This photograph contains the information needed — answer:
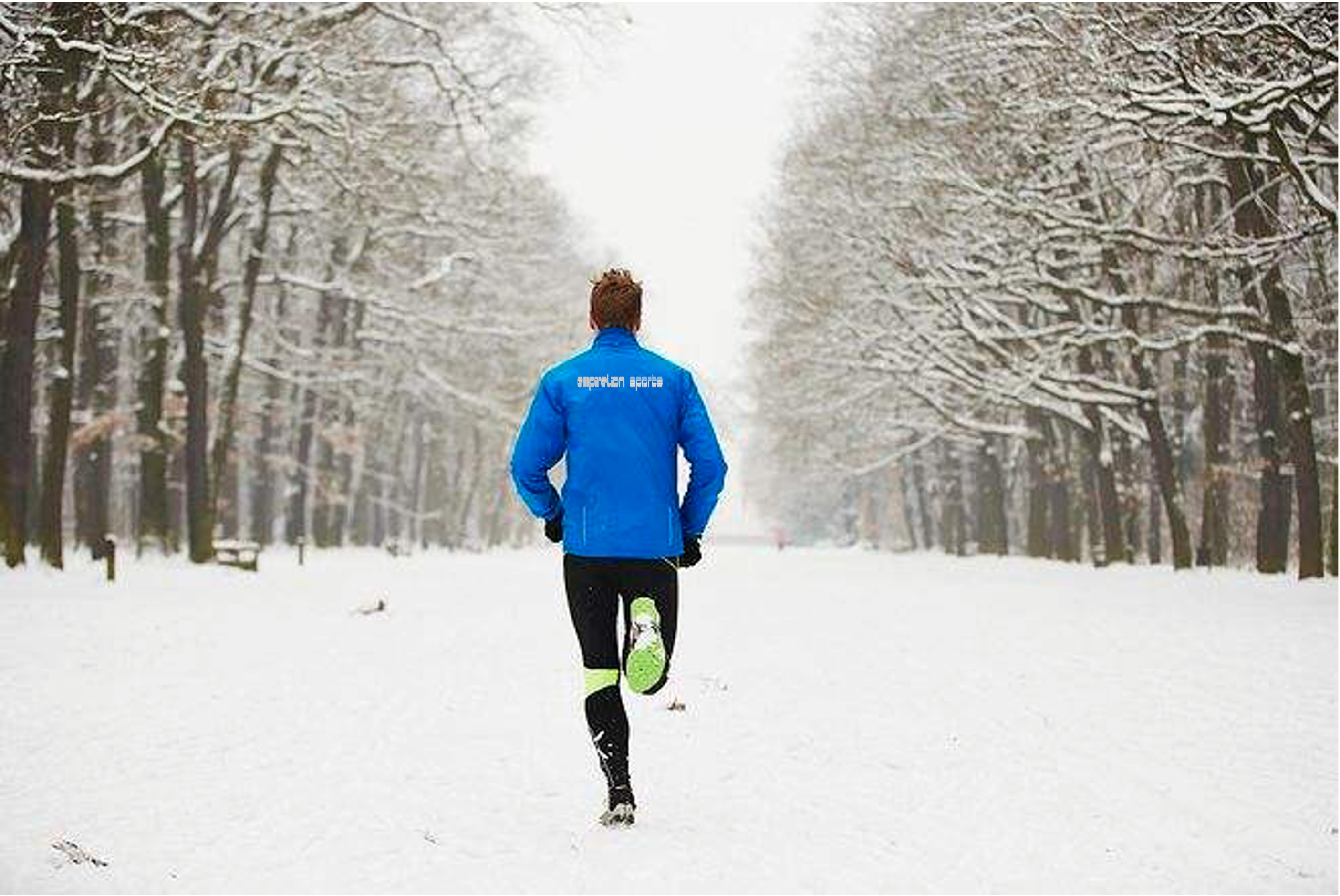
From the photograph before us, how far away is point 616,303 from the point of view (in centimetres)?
506

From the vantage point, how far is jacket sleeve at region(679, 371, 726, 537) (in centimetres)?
500

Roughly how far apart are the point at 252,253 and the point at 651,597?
20.5 m

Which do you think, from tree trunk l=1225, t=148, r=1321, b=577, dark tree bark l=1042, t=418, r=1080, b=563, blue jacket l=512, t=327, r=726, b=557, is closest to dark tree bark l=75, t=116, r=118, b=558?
blue jacket l=512, t=327, r=726, b=557

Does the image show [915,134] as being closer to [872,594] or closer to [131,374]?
[872,594]

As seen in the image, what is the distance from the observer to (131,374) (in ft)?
107

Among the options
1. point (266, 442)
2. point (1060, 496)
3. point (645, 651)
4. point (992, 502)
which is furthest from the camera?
point (992, 502)

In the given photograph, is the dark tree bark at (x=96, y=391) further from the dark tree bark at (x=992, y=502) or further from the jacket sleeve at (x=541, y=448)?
the dark tree bark at (x=992, y=502)

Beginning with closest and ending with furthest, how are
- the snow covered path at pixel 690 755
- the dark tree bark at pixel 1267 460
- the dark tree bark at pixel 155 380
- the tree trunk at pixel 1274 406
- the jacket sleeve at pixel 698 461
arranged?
the snow covered path at pixel 690 755 → the jacket sleeve at pixel 698 461 → the tree trunk at pixel 1274 406 → the dark tree bark at pixel 1267 460 → the dark tree bark at pixel 155 380

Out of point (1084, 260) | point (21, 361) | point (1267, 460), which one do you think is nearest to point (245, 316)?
point (21, 361)

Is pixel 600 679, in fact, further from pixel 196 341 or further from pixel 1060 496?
pixel 1060 496

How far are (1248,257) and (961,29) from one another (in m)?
6.13

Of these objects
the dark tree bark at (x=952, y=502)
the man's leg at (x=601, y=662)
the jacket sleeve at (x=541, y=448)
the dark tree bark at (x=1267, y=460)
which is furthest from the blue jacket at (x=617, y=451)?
the dark tree bark at (x=952, y=502)

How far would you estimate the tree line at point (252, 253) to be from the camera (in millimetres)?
15008

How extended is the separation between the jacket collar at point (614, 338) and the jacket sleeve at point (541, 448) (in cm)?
29
